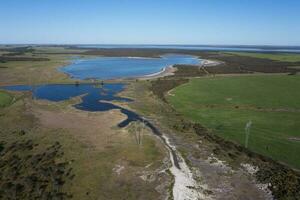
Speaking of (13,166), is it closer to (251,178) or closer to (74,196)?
(74,196)

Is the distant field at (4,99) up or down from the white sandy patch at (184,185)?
down

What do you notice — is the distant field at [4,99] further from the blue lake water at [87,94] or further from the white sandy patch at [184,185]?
the white sandy patch at [184,185]

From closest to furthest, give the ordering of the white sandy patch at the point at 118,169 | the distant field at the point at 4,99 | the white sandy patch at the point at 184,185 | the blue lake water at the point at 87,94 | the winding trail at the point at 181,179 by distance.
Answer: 1. the white sandy patch at the point at 184,185
2. the winding trail at the point at 181,179
3. the white sandy patch at the point at 118,169
4. the blue lake water at the point at 87,94
5. the distant field at the point at 4,99

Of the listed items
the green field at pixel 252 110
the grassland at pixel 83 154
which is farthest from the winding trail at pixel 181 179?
the green field at pixel 252 110

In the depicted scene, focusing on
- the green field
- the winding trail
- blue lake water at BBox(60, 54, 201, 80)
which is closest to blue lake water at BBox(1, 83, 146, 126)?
the winding trail

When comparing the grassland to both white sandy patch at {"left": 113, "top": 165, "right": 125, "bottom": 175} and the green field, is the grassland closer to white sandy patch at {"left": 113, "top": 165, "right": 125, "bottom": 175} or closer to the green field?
white sandy patch at {"left": 113, "top": 165, "right": 125, "bottom": 175}

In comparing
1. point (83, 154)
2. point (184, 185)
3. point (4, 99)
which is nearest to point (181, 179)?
point (184, 185)

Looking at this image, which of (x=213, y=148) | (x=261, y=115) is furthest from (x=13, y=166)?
(x=261, y=115)
